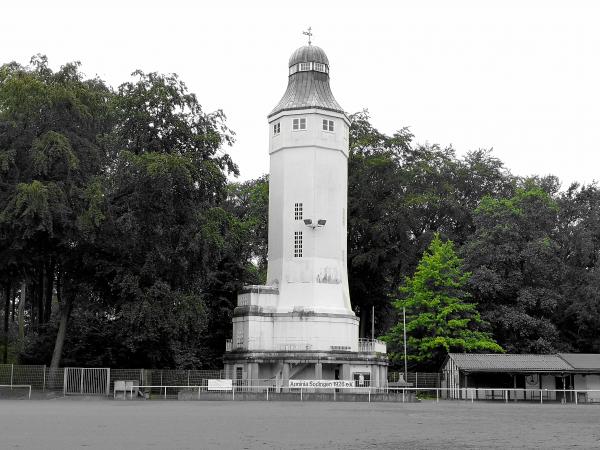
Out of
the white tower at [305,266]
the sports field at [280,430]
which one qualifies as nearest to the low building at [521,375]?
the white tower at [305,266]

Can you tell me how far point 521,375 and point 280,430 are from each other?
35.5 meters

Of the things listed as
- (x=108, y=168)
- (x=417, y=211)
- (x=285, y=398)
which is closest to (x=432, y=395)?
(x=285, y=398)

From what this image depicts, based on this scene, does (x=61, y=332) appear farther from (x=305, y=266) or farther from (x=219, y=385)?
(x=305, y=266)

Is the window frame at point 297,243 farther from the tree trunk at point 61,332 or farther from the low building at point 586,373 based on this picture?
the low building at point 586,373

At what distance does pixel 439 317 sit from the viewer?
57.1m

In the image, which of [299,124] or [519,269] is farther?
[519,269]

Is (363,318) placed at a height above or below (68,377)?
above

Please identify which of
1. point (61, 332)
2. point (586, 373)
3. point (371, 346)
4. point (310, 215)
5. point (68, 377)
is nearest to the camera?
point (68, 377)

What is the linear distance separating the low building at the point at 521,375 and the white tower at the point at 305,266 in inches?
191

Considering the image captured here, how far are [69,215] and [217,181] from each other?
838 cm

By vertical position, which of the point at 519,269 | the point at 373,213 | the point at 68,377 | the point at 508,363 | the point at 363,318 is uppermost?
the point at 373,213

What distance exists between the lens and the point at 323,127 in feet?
183

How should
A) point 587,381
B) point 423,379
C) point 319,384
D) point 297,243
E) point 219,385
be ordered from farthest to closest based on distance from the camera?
point 423,379 → point 297,243 → point 587,381 → point 319,384 → point 219,385

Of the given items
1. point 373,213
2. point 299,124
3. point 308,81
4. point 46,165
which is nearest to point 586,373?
point 373,213
